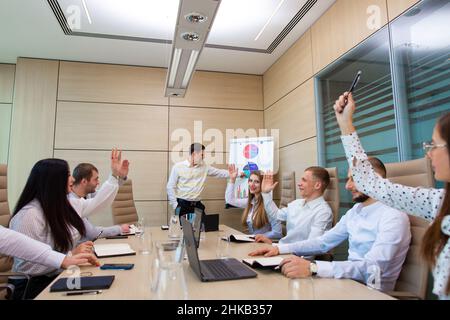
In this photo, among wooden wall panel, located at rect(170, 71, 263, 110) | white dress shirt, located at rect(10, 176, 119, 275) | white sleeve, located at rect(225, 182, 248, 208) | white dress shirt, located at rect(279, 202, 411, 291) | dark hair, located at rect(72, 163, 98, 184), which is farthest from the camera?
wooden wall panel, located at rect(170, 71, 263, 110)

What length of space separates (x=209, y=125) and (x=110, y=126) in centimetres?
163

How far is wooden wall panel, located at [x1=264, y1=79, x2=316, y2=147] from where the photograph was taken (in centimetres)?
412

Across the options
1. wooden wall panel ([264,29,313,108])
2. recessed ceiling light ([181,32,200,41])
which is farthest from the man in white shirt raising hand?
recessed ceiling light ([181,32,200,41])

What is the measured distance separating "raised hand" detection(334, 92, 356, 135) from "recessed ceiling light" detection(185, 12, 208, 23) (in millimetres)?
1166

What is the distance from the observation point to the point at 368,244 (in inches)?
76.1

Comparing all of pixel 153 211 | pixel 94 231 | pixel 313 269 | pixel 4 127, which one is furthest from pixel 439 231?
pixel 4 127

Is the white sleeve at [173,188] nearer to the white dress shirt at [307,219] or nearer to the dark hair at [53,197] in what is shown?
the white dress shirt at [307,219]

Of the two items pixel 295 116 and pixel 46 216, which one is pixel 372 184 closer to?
pixel 46 216

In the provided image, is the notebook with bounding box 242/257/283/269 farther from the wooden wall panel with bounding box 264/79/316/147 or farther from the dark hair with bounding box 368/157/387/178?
the wooden wall panel with bounding box 264/79/316/147

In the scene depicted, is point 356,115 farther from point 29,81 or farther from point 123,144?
point 29,81

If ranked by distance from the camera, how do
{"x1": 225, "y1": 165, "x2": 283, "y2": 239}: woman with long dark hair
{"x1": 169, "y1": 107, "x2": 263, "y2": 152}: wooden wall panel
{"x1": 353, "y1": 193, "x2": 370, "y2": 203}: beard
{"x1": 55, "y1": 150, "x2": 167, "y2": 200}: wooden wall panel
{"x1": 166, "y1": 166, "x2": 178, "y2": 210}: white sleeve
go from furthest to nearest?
{"x1": 169, "y1": 107, "x2": 263, "y2": 152}: wooden wall panel → {"x1": 55, "y1": 150, "x2": 167, "y2": 200}: wooden wall panel → {"x1": 166, "y1": 166, "x2": 178, "y2": 210}: white sleeve → {"x1": 225, "y1": 165, "x2": 283, "y2": 239}: woman with long dark hair → {"x1": 353, "y1": 193, "x2": 370, "y2": 203}: beard

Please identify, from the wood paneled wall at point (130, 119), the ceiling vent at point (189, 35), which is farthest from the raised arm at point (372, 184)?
the wood paneled wall at point (130, 119)

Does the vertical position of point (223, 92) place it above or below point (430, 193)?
above
